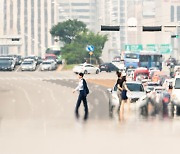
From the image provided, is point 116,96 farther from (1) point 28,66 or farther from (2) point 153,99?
(1) point 28,66

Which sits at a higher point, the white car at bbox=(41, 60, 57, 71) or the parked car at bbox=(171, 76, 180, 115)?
the parked car at bbox=(171, 76, 180, 115)

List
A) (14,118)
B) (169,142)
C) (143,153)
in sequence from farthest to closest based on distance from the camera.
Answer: (14,118), (169,142), (143,153)

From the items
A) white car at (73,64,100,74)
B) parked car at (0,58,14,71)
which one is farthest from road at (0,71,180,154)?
parked car at (0,58,14,71)

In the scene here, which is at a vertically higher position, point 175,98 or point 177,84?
point 177,84

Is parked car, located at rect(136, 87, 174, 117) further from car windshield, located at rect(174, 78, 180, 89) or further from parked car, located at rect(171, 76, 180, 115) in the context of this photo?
car windshield, located at rect(174, 78, 180, 89)

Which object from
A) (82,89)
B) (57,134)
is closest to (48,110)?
(82,89)

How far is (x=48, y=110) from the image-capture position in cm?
3506

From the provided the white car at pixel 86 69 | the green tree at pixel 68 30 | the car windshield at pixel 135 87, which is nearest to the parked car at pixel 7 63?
the white car at pixel 86 69

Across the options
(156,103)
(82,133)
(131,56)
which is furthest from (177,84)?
(131,56)

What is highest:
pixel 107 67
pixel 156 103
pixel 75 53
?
pixel 156 103

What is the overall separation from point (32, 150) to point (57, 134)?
442 cm

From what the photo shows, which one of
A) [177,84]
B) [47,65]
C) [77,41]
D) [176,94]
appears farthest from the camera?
[77,41]

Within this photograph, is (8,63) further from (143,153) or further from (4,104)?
(143,153)

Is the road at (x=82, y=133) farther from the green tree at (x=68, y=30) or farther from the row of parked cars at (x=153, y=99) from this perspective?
the green tree at (x=68, y=30)
